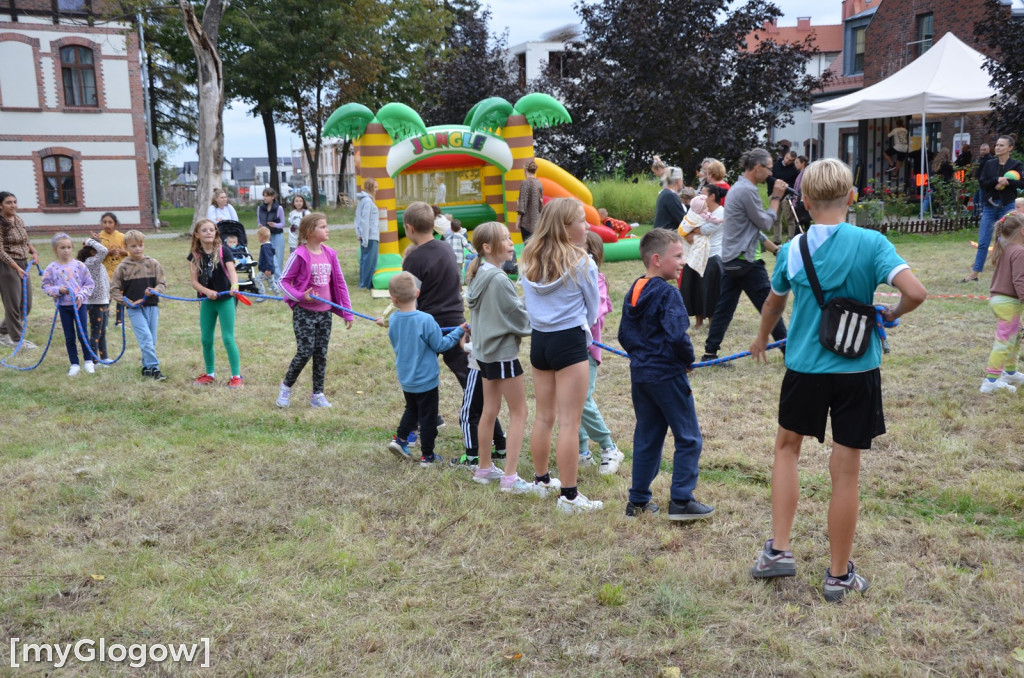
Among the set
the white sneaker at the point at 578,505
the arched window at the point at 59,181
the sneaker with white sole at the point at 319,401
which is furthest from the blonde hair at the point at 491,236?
the arched window at the point at 59,181

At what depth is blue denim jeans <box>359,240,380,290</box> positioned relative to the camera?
556 inches

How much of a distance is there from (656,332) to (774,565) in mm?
1307

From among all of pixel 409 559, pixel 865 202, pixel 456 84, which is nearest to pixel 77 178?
pixel 456 84

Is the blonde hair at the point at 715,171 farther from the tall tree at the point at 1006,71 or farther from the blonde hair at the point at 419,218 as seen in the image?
the tall tree at the point at 1006,71

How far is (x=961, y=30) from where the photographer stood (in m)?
30.6

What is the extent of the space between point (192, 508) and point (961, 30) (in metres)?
33.2

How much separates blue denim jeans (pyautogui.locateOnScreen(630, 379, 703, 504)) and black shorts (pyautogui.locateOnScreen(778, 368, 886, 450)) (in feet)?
2.88

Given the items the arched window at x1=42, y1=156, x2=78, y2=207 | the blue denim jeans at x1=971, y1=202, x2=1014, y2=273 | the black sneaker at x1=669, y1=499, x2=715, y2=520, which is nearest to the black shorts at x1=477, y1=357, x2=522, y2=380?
the black sneaker at x1=669, y1=499, x2=715, y2=520

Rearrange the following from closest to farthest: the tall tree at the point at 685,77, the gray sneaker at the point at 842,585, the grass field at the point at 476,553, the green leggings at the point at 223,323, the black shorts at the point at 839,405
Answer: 1. the grass field at the point at 476,553
2. the black shorts at the point at 839,405
3. the gray sneaker at the point at 842,585
4. the green leggings at the point at 223,323
5. the tall tree at the point at 685,77

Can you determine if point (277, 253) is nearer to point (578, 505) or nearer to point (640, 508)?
point (578, 505)

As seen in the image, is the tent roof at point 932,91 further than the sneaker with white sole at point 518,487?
Yes

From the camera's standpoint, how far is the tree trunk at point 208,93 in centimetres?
2144

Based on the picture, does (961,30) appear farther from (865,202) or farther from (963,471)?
(963,471)

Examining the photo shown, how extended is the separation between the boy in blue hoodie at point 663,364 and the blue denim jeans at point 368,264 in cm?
987
